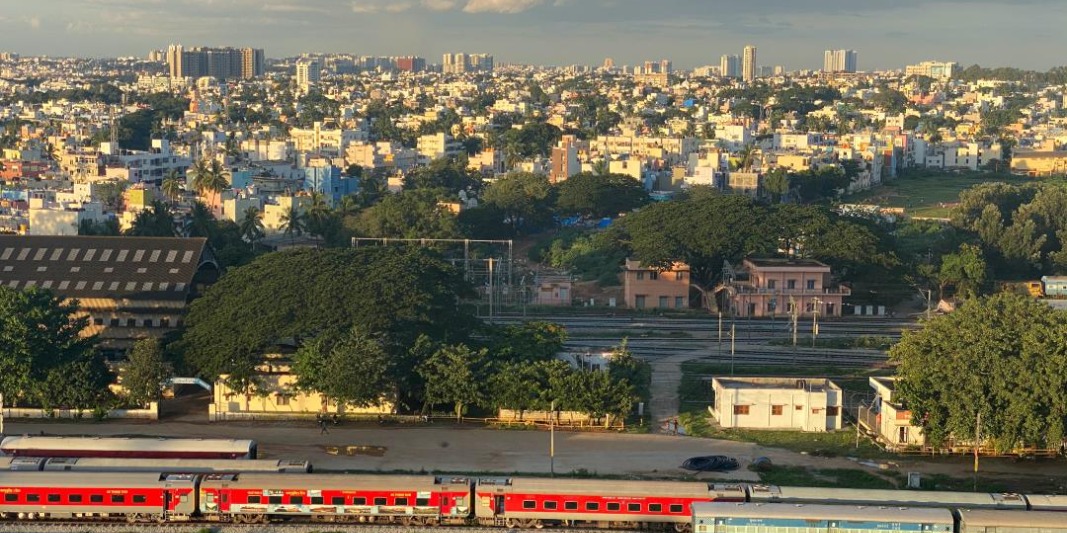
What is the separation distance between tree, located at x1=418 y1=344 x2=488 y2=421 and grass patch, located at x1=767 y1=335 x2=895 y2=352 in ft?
48.9

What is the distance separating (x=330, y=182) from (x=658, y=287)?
3451 cm

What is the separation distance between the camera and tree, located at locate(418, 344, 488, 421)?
105ft

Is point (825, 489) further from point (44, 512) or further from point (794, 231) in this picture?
point (794, 231)

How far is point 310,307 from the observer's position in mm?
34281

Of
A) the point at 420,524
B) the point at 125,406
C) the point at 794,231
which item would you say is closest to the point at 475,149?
the point at 794,231

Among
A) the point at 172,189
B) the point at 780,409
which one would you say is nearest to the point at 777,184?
the point at 172,189

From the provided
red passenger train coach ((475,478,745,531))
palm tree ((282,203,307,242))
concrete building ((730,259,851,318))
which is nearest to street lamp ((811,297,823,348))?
concrete building ((730,259,851,318))

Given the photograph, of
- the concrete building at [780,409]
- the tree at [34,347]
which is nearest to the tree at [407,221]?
the tree at [34,347]

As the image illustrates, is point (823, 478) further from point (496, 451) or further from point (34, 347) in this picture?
point (34, 347)

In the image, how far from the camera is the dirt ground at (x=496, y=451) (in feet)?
93.8

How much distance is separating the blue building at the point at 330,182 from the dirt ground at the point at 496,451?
4942 cm

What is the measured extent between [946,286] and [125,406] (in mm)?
32969

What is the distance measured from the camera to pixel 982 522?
2327 cm

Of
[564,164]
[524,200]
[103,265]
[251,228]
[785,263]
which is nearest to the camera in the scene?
[103,265]
